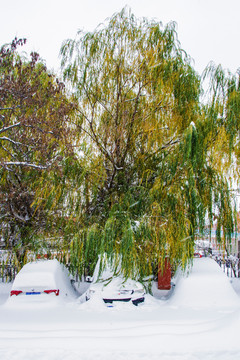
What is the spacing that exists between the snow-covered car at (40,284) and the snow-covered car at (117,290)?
0.63 m

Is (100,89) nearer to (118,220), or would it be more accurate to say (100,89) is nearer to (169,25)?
(169,25)

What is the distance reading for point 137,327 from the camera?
5.25 metres

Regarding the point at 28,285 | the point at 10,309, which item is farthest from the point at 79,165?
the point at 10,309

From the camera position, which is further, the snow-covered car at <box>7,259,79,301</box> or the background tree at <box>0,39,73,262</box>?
the background tree at <box>0,39,73,262</box>

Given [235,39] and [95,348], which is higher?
[235,39]

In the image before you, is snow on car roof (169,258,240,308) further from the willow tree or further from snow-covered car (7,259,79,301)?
snow-covered car (7,259,79,301)

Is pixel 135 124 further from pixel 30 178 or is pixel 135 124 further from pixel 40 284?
pixel 40 284

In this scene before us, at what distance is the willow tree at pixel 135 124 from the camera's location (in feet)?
25.5

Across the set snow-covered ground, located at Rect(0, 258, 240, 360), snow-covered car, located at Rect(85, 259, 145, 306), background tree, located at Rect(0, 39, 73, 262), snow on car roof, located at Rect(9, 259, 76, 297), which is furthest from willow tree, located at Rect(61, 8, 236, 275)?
snow-covered ground, located at Rect(0, 258, 240, 360)

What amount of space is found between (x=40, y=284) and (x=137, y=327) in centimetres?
228

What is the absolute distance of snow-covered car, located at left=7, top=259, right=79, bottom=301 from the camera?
634 cm

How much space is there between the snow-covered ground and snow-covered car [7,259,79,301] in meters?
0.20

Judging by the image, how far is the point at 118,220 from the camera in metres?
7.52

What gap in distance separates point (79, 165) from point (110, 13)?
4.68 meters
